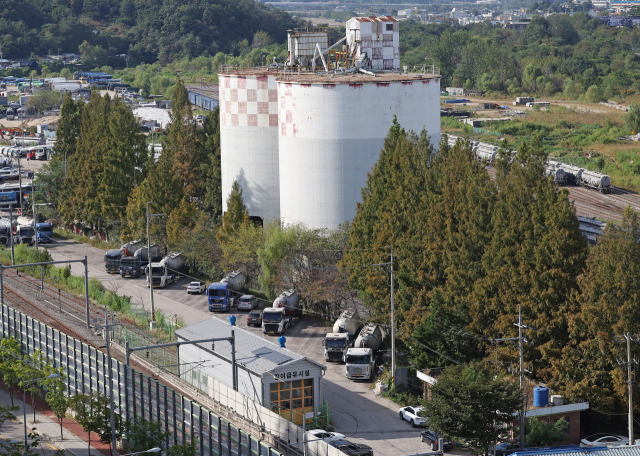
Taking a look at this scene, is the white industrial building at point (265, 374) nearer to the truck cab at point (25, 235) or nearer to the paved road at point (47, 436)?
the paved road at point (47, 436)

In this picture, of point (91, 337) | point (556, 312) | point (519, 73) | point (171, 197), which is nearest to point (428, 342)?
point (556, 312)

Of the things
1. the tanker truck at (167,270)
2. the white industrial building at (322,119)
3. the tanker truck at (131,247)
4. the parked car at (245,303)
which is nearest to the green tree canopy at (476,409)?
the parked car at (245,303)

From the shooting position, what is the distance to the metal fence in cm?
3753

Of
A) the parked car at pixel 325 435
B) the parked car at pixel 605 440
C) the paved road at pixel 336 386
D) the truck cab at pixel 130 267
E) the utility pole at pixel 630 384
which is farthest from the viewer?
the truck cab at pixel 130 267

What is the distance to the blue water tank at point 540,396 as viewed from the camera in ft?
139

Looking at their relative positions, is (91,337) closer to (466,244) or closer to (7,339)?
(7,339)

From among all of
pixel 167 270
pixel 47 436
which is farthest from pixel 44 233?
pixel 47 436

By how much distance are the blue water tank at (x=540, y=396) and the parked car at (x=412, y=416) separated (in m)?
4.92

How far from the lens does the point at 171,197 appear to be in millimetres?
74688

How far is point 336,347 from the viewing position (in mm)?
53594

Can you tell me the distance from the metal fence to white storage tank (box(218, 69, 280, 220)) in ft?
81.1

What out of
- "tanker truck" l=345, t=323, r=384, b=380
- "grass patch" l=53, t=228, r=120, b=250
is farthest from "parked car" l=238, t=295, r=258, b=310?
"grass patch" l=53, t=228, r=120, b=250

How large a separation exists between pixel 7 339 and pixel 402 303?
19579mm

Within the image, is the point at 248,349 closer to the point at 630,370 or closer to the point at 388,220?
the point at 388,220
